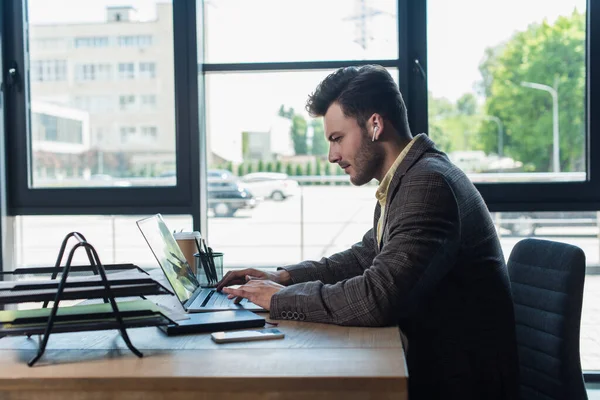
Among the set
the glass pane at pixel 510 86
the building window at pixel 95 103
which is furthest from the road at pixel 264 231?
the building window at pixel 95 103

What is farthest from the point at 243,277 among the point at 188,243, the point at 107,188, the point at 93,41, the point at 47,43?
the point at 47,43

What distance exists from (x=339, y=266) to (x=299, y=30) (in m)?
1.39

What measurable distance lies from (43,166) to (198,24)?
0.99 metres

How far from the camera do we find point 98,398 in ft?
4.25

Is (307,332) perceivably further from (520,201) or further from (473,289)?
(520,201)

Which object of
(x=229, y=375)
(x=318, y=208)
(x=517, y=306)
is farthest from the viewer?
(x=318, y=208)

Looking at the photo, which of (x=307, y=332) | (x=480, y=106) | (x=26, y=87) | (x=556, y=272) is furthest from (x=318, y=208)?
(x=307, y=332)

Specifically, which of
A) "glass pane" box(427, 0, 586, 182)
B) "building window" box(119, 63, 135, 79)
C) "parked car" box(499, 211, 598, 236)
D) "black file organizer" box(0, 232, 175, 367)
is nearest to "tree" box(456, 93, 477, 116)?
"glass pane" box(427, 0, 586, 182)

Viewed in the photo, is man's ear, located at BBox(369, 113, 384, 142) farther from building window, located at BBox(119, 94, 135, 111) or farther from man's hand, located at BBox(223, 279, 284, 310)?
building window, located at BBox(119, 94, 135, 111)

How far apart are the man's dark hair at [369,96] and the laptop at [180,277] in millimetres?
619

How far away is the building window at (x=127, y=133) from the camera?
131 inches

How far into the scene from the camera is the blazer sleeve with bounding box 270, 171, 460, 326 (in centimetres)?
165

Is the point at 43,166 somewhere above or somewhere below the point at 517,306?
above

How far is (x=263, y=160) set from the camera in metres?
3.37
